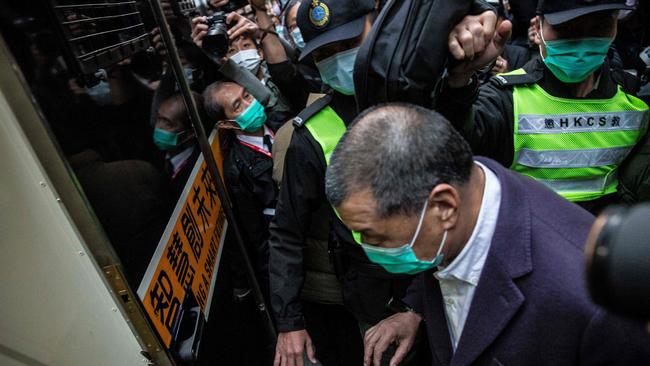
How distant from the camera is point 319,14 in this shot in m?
1.67

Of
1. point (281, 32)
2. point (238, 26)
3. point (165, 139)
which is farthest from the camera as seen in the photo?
point (281, 32)

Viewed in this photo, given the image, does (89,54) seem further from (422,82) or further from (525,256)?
(525,256)

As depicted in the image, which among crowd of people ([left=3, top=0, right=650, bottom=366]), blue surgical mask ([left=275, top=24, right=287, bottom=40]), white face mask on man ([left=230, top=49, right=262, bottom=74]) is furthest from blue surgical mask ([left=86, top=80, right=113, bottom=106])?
blue surgical mask ([left=275, top=24, right=287, bottom=40])

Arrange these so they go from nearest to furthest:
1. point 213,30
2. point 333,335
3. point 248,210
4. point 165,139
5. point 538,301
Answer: point 538,301
point 165,139
point 213,30
point 248,210
point 333,335

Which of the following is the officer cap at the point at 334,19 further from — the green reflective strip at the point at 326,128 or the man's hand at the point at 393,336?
the man's hand at the point at 393,336

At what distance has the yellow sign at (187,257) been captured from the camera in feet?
4.16

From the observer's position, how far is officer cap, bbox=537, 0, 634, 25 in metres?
1.60

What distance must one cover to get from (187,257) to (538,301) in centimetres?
121

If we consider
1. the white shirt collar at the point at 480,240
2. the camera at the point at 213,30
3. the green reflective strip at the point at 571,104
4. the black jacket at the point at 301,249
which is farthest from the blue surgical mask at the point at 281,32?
the white shirt collar at the point at 480,240

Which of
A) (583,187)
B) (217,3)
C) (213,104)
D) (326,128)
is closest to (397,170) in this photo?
(326,128)

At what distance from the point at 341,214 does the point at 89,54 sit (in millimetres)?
782

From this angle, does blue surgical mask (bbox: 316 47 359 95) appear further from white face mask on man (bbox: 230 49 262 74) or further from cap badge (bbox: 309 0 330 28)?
white face mask on man (bbox: 230 49 262 74)

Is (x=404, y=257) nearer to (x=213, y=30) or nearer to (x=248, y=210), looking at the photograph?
(x=248, y=210)

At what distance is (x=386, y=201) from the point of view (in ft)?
3.26
